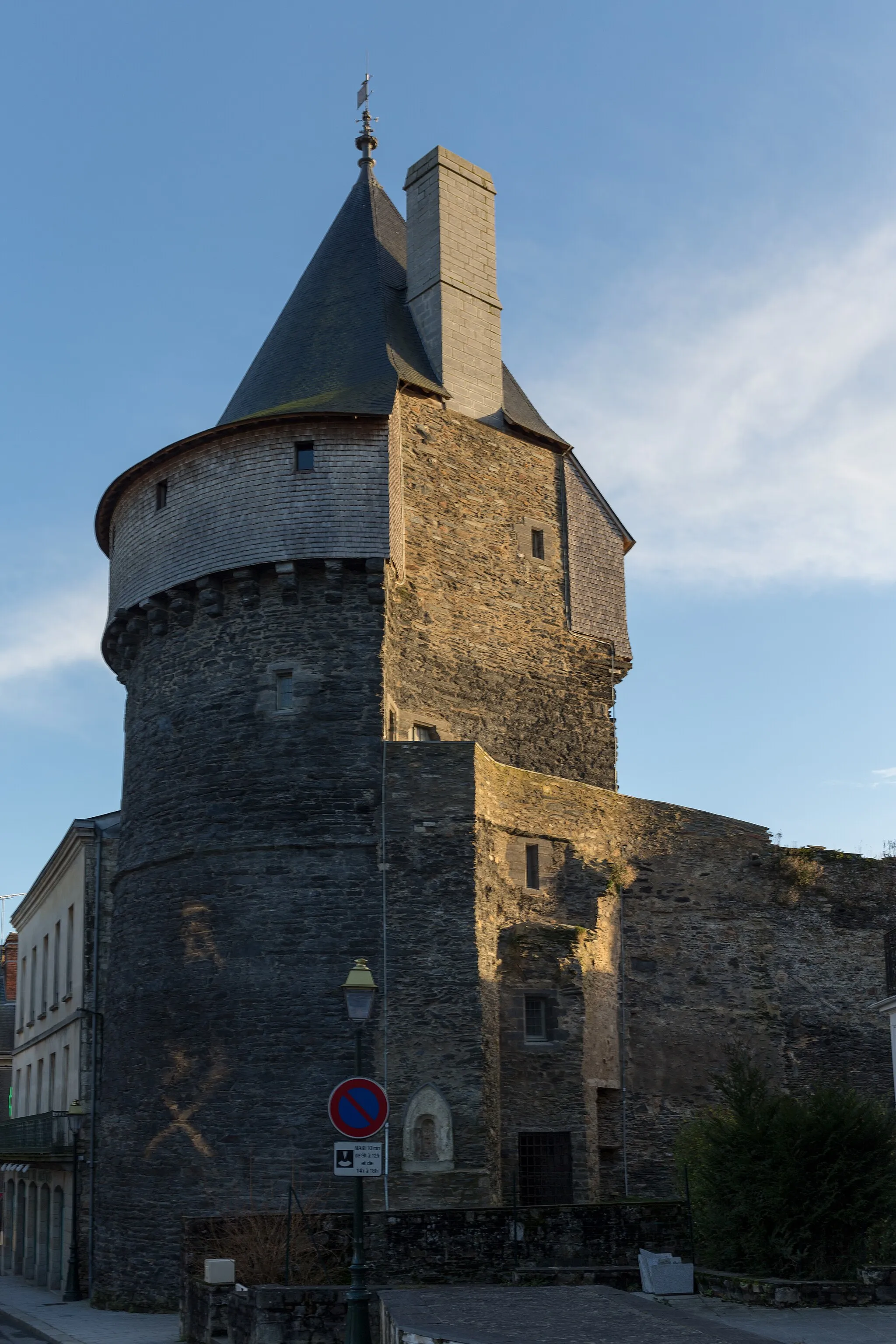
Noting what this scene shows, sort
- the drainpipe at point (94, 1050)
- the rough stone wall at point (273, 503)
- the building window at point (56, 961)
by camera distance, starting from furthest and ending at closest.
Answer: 1. the building window at point (56, 961)
2. the drainpipe at point (94, 1050)
3. the rough stone wall at point (273, 503)

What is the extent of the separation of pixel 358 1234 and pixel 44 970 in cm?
2086

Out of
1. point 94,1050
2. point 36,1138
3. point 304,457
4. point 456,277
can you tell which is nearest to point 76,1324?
point 94,1050

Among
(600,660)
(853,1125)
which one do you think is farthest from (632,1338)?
(600,660)

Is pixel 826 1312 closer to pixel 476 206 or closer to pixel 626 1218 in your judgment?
pixel 626 1218

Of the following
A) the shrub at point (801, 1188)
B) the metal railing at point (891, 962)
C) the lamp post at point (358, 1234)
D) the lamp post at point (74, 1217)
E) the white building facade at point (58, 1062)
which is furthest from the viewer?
the white building facade at point (58, 1062)

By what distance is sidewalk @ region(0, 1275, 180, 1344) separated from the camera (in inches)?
651

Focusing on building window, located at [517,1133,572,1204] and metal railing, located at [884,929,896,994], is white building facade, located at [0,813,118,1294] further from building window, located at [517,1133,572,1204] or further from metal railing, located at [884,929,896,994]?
metal railing, located at [884,929,896,994]

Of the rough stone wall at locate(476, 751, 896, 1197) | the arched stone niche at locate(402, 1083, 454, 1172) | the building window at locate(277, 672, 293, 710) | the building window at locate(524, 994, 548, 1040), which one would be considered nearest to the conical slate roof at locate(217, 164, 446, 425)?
the building window at locate(277, 672, 293, 710)

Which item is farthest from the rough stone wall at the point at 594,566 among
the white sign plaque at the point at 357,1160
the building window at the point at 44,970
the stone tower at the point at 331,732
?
the white sign plaque at the point at 357,1160

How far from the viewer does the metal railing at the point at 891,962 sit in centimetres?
1819

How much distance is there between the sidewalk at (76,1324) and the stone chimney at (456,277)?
14544 mm

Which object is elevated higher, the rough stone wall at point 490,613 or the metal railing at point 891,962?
the rough stone wall at point 490,613

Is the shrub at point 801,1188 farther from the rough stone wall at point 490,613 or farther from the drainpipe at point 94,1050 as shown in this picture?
the drainpipe at point 94,1050

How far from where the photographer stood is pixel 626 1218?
1537 cm
